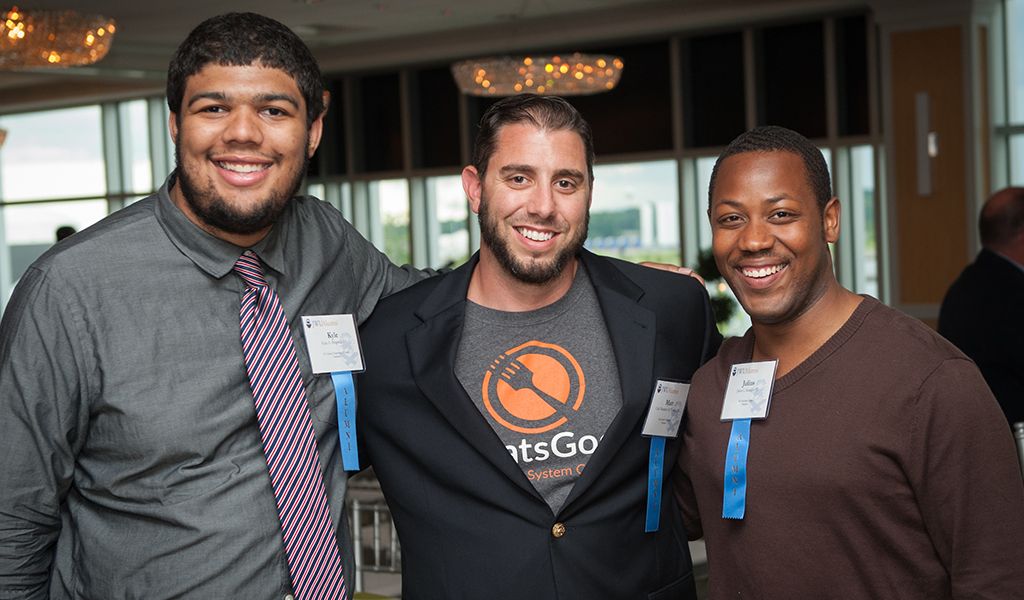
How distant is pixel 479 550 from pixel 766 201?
900 millimetres

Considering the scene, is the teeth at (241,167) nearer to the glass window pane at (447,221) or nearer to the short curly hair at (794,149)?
the short curly hair at (794,149)

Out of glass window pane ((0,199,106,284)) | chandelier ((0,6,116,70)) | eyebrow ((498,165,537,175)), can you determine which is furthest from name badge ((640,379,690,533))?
glass window pane ((0,199,106,284))

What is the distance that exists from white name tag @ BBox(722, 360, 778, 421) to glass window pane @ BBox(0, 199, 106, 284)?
14756 millimetres

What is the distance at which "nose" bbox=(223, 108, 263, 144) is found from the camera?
207cm

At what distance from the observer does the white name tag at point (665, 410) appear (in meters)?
2.30

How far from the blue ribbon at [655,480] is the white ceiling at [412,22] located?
331 inches

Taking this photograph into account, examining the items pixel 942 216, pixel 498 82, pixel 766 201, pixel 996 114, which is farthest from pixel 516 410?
pixel 996 114

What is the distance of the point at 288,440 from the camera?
2.11 meters

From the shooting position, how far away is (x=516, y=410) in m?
2.33

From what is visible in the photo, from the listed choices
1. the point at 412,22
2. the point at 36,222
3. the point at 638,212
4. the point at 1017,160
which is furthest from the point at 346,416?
the point at 36,222

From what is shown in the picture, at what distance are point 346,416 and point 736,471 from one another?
2.56 feet

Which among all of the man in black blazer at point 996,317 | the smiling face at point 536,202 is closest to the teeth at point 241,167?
the smiling face at point 536,202

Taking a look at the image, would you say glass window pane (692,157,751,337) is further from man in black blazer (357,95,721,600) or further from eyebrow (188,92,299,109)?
eyebrow (188,92,299,109)

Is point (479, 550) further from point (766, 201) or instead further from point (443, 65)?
point (443, 65)
